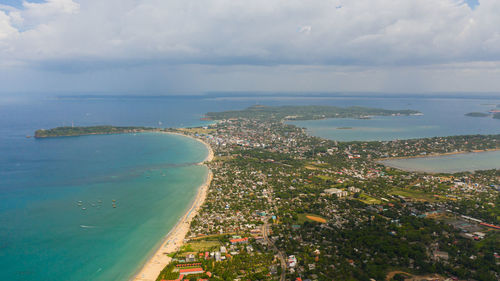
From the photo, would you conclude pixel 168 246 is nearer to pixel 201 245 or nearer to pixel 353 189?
pixel 201 245

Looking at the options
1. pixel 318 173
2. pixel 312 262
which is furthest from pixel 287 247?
pixel 318 173

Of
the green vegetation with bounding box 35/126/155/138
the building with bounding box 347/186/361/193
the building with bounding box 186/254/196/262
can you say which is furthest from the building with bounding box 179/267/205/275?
the green vegetation with bounding box 35/126/155/138

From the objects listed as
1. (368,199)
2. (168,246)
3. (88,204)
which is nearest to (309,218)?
(368,199)

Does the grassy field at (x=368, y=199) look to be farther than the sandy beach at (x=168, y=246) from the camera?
Yes

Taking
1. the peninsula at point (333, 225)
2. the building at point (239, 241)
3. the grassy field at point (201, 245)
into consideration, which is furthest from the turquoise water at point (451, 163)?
the grassy field at point (201, 245)

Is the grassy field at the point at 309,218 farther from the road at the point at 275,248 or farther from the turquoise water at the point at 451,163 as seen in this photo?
the turquoise water at the point at 451,163

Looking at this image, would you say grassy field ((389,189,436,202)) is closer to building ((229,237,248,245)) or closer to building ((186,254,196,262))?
building ((229,237,248,245))

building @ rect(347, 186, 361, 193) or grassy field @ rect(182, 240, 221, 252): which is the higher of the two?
building @ rect(347, 186, 361, 193)
